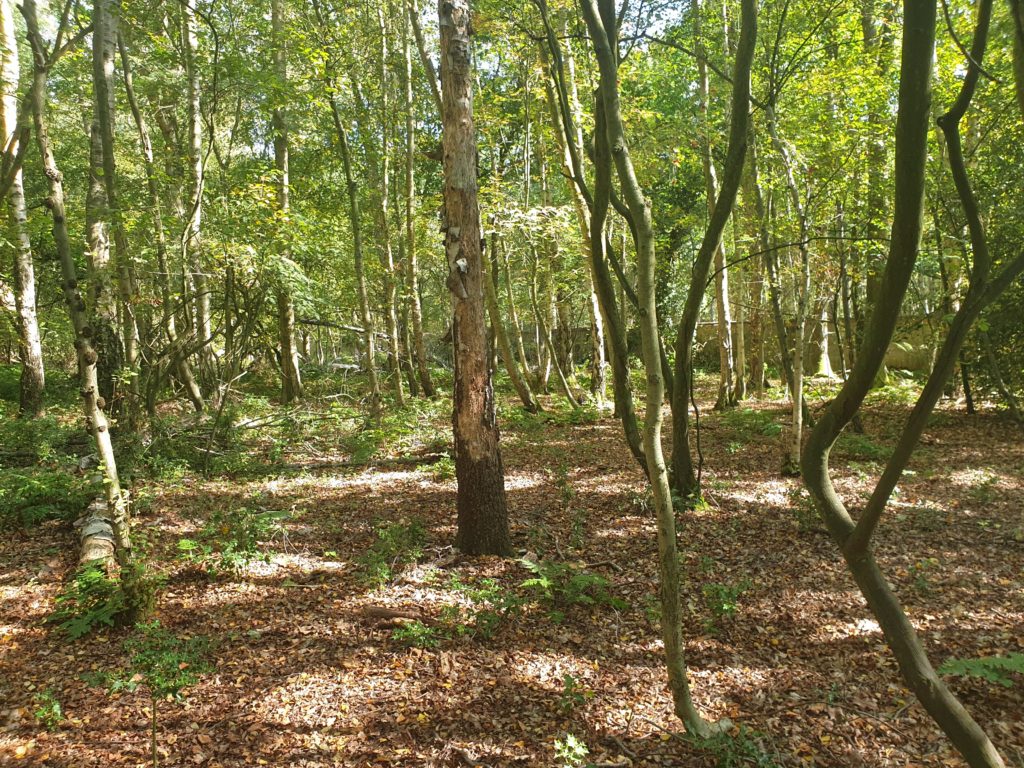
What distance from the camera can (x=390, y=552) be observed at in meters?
5.54

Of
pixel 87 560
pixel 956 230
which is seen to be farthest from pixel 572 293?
pixel 87 560

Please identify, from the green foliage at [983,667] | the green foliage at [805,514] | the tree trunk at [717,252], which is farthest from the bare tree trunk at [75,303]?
the tree trunk at [717,252]

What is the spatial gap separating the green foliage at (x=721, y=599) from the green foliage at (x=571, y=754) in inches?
69.0

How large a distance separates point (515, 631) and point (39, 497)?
5.50 metres

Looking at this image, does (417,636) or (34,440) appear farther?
(34,440)

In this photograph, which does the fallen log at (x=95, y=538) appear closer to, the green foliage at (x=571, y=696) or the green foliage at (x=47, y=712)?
the green foliage at (x=47, y=712)

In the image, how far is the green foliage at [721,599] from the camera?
14.9ft

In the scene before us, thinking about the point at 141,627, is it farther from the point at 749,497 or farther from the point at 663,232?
the point at 663,232

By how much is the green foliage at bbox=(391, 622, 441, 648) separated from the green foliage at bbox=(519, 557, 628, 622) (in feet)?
2.80

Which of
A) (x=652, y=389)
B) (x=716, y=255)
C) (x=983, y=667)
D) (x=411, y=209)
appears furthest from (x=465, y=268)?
(x=716, y=255)

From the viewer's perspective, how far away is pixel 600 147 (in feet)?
17.2

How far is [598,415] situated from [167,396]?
10292 mm

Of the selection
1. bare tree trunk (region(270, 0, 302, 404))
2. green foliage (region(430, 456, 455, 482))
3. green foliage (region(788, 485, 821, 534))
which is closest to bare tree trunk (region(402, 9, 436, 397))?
bare tree trunk (region(270, 0, 302, 404))

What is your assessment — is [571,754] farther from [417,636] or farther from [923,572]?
[923,572]
